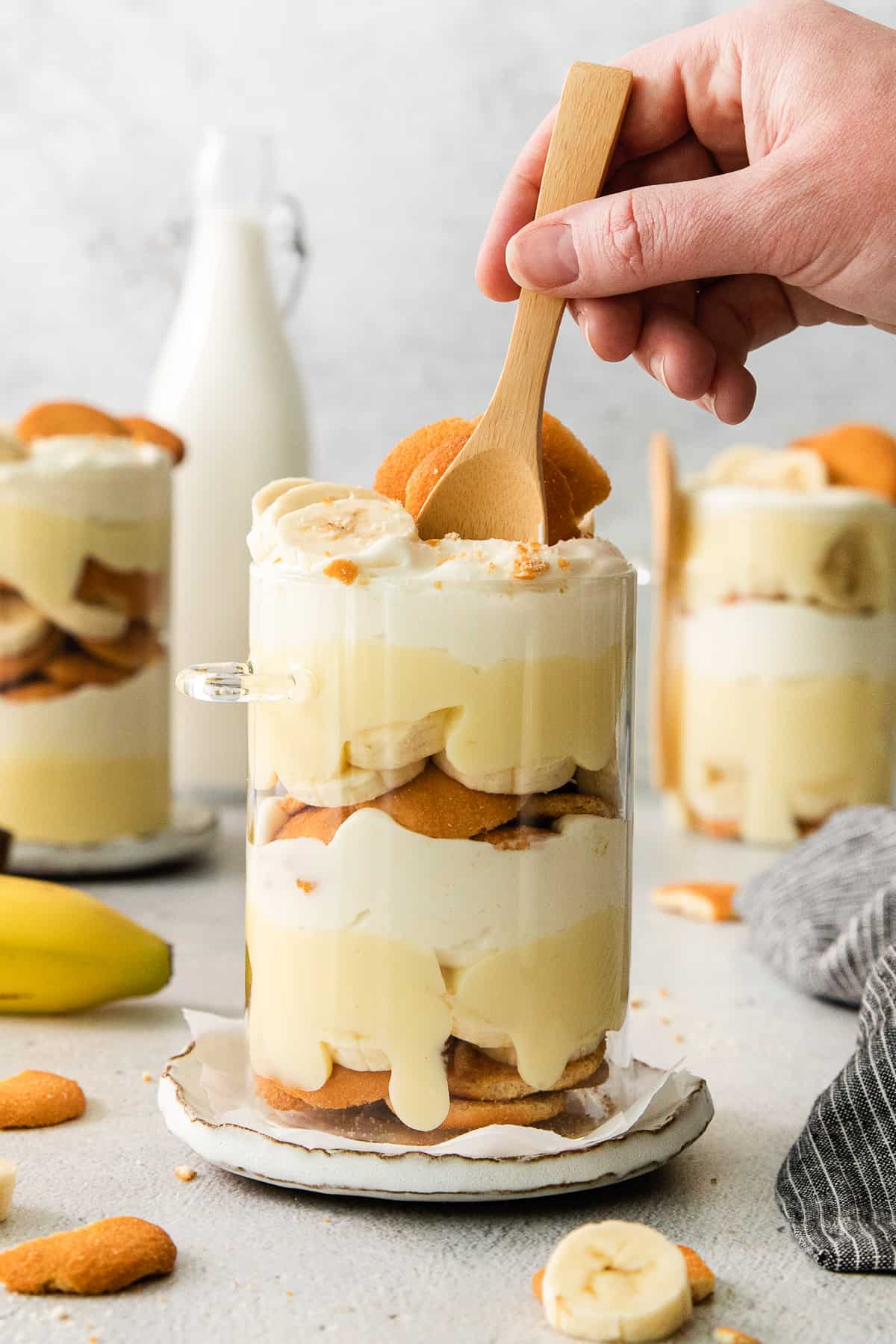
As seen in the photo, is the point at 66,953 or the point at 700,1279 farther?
the point at 66,953

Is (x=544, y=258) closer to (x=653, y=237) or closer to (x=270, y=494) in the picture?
(x=653, y=237)

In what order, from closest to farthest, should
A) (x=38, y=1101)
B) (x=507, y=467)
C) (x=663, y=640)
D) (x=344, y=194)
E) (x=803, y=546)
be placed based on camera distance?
(x=507, y=467)
(x=38, y=1101)
(x=803, y=546)
(x=663, y=640)
(x=344, y=194)

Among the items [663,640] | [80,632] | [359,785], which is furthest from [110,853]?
[359,785]

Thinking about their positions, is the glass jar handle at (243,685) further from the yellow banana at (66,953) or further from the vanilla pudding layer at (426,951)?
the yellow banana at (66,953)

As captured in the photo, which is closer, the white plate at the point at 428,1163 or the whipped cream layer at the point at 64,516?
the white plate at the point at 428,1163

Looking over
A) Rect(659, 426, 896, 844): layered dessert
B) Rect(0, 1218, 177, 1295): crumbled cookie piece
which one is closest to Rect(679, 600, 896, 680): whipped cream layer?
Rect(659, 426, 896, 844): layered dessert

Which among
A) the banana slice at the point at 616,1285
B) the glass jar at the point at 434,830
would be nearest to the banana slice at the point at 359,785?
the glass jar at the point at 434,830

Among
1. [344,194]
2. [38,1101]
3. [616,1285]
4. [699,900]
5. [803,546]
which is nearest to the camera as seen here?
[616,1285]
